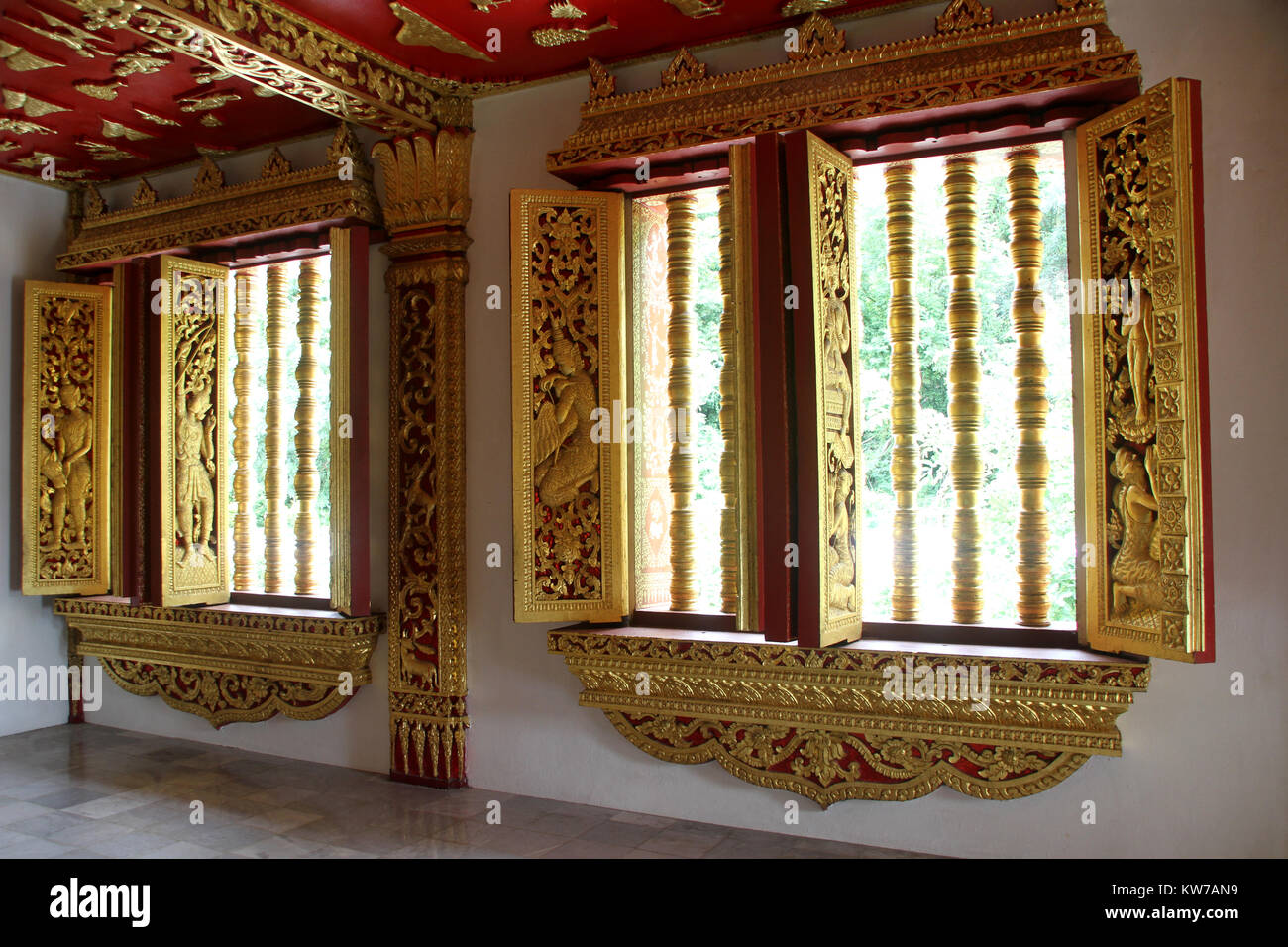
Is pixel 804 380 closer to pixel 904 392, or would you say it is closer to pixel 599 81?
pixel 904 392

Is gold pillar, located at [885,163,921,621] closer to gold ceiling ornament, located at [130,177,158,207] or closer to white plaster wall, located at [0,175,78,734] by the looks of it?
gold ceiling ornament, located at [130,177,158,207]

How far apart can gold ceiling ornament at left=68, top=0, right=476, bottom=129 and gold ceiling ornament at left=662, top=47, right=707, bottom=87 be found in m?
1.00

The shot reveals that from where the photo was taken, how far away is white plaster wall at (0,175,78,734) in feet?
18.1

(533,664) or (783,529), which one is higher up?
(783,529)

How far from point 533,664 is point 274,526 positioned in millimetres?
1962

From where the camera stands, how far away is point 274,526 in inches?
202

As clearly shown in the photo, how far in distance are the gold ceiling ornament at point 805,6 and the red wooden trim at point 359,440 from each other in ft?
7.71

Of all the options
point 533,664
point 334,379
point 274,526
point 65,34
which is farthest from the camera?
point 274,526

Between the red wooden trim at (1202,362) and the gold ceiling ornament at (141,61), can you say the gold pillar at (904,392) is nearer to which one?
the red wooden trim at (1202,362)

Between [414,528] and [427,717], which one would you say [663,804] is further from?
[414,528]

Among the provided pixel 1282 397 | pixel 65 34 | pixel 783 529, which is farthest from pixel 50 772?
pixel 1282 397

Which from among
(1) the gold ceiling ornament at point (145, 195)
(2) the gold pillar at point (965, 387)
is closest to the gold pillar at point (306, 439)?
(1) the gold ceiling ornament at point (145, 195)

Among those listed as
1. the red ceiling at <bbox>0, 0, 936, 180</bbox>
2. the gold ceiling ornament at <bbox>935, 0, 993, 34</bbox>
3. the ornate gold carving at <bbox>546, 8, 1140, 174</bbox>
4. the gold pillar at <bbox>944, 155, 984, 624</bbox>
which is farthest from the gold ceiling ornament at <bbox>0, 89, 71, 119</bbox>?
the gold pillar at <bbox>944, 155, 984, 624</bbox>

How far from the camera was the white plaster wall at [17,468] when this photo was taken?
5508 millimetres
